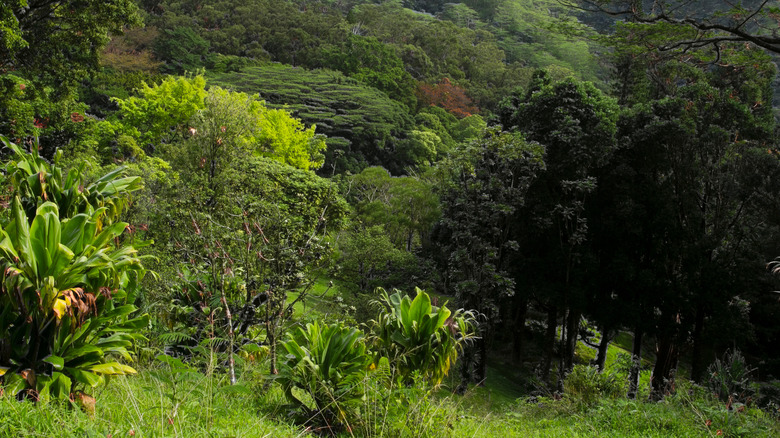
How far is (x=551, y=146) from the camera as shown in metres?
13.2

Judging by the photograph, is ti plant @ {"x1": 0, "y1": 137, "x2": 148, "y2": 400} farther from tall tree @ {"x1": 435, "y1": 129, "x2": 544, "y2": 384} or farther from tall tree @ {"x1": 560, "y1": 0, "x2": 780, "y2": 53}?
tall tree @ {"x1": 435, "y1": 129, "x2": 544, "y2": 384}

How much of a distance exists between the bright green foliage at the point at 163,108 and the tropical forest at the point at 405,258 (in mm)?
130

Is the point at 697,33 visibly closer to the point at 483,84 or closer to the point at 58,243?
the point at 58,243

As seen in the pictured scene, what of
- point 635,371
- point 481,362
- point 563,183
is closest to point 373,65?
point 563,183

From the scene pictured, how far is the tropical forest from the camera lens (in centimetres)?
359

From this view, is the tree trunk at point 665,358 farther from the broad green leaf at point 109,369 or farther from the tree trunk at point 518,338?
the broad green leaf at point 109,369

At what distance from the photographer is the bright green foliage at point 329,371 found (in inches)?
154

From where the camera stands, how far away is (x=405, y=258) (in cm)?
1537

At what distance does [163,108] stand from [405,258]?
13.3 m

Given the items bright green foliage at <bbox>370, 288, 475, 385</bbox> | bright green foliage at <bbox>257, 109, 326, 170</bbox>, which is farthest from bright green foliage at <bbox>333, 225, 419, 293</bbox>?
bright green foliage at <bbox>370, 288, 475, 385</bbox>

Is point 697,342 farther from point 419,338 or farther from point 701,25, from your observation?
point 419,338

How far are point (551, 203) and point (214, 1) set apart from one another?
55974 mm

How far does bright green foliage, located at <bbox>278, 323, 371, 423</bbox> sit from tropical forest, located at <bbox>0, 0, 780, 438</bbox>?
22mm

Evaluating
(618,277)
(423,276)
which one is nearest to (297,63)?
(423,276)
